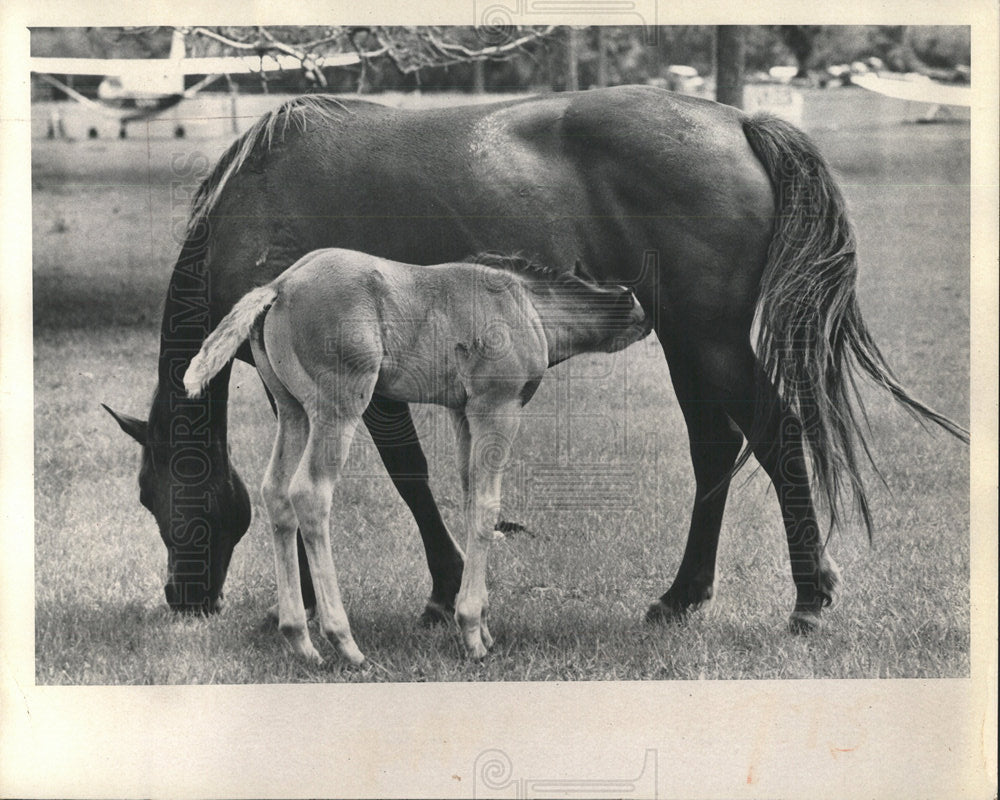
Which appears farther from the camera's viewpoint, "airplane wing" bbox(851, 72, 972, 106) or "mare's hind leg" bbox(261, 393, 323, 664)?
"airplane wing" bbox(851, 72, 972, 106)

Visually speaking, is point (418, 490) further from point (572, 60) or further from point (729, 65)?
point (729, 65)

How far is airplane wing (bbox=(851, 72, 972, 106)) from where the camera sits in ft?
15.0

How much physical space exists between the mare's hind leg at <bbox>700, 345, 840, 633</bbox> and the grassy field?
10cm

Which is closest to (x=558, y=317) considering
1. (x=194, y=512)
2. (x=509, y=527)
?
(x=509, y=527)

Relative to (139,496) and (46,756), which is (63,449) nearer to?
(139,496)

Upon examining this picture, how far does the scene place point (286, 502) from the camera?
4027 mm

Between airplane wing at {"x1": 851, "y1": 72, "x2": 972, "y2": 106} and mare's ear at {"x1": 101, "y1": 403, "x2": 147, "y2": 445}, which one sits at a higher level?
airplane wing at {"x1": 851, "y1": 72, "x2": 972, "y2": 106}

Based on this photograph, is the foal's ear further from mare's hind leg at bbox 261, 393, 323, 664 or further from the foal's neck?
mare's hind leg at bbox 261, 393, 323, 664

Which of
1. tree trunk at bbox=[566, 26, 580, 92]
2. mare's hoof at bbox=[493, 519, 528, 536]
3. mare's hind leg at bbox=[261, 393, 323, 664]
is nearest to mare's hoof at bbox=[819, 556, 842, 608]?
mare's hoof at bbox=[493, 519, 528, 536]

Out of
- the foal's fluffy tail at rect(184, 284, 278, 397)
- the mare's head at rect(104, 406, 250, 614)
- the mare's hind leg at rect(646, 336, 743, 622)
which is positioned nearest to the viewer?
the foal's fluffy tail at rect(184, 284, 278, 397)

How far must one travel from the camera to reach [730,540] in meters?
4.56

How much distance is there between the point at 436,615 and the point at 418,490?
20.9 inches

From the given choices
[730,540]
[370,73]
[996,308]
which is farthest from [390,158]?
[996,308]

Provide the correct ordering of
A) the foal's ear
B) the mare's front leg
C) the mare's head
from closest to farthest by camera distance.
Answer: the mare's front leg
the foal's ear
the mare's head
